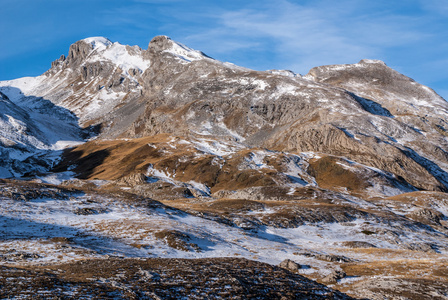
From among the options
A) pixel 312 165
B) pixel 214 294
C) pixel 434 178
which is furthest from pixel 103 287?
pixel 434 178

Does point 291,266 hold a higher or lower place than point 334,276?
lower

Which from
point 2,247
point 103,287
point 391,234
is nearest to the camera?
point 103,287

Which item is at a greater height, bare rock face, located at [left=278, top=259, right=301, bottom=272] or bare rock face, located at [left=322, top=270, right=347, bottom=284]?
bare rock face, located at [left=322, top=270, right=347, bottom=284]

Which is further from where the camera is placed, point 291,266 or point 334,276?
point 291,266

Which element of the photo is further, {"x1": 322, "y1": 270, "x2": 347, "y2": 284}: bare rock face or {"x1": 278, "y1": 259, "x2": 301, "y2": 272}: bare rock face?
{"x1": 278, "y1": 259, "x2": 301, "y2": 272}: bare rock face

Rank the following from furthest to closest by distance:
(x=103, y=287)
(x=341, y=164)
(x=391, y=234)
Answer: (x=341, y=164), (x=391, y=234), (x=103, y=287)

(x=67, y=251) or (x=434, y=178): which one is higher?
(x=434, y=178)

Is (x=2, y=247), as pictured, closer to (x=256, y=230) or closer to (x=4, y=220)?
(x=4, y=220)

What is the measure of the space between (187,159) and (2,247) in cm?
15780

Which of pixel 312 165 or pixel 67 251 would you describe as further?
pixel 312 165

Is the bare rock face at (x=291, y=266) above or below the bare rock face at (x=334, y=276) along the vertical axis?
below

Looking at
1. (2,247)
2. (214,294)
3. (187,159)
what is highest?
(187,159)

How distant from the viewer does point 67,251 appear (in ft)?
120

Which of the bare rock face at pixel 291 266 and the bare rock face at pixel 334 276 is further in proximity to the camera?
the bare rock face at pixel 291 266
